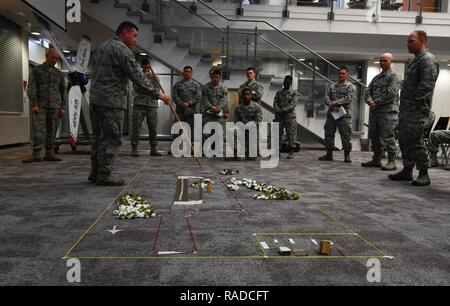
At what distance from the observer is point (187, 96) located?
7.62 metres

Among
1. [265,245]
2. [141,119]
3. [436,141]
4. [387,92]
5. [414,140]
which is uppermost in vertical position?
[387,92]

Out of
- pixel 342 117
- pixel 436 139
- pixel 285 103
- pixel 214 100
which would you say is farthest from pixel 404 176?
pixel 214 100

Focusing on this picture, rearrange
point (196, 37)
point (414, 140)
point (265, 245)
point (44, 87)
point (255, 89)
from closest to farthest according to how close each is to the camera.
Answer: point (265, 245) < point (414, 140) < point (44, 87) < point (255, 89) < point (196, 37)

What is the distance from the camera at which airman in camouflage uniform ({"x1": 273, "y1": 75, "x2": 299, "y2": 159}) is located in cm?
801

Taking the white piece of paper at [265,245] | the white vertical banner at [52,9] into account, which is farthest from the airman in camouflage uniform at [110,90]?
the white vertical banner at [52,9]

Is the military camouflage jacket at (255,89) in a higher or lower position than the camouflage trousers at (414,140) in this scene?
higher

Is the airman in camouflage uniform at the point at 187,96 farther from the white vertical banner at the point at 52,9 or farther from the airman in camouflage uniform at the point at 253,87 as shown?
the white vertical banner at the point at 52,9

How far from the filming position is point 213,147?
796 cm

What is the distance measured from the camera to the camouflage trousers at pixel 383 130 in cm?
634

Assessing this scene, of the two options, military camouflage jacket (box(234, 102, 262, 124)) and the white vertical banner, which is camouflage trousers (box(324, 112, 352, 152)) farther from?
the white vertical banner

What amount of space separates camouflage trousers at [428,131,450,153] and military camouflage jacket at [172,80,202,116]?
4122 millimetres

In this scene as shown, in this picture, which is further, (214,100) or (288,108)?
(288,108)

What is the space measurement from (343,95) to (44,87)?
5.09 meters

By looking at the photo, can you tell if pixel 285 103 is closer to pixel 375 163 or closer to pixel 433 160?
pixel 375 163
